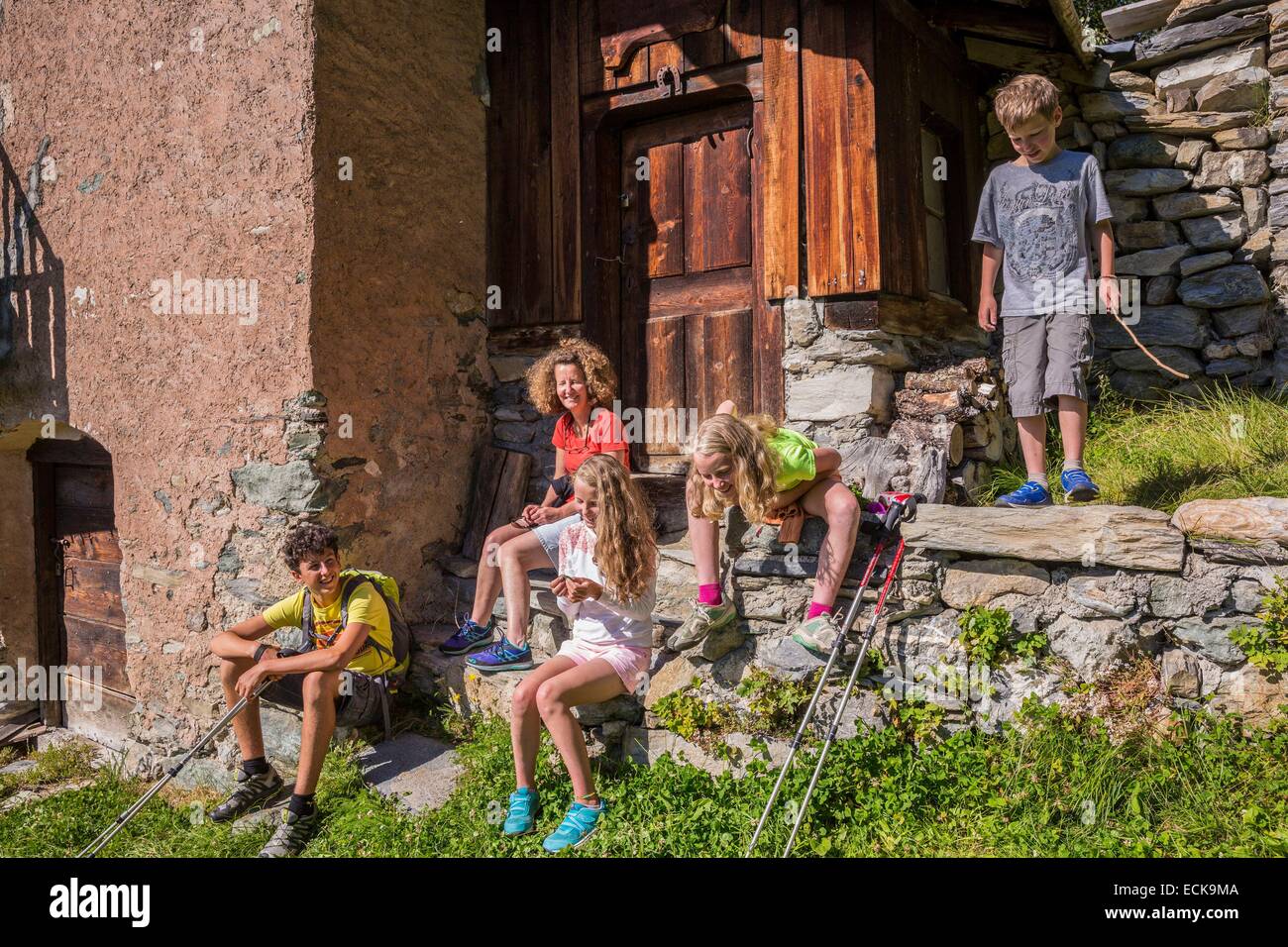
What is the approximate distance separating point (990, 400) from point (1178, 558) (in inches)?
55.1

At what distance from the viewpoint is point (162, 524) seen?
485 cm

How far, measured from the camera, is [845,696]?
3090 mm

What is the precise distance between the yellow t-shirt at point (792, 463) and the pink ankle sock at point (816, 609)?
465 millimetres

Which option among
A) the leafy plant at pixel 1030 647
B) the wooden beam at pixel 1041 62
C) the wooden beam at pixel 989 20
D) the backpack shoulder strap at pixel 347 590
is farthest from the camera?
the wooden beam at pixel 1041 62

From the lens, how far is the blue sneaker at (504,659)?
3918mm

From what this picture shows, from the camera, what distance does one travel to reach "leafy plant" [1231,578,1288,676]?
2.90 meters

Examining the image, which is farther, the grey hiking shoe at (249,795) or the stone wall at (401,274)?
the stone wall at (401,274)

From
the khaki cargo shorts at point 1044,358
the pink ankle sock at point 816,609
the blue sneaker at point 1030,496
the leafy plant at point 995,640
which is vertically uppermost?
the khaki cargo shorts at point 1044,358

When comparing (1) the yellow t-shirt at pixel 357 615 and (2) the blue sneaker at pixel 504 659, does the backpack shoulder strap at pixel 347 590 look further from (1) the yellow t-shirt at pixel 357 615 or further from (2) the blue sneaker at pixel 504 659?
(2) the blue sneaker at pixel 504 659

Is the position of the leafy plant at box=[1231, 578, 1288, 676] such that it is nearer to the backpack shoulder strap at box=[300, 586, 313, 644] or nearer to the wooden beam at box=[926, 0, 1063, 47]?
the wooden beam at box=[926, 0, 1063, 47]

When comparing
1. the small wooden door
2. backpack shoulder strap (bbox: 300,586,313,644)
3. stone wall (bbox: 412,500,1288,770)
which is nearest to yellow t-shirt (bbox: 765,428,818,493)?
stone wall (bbox: 412,500,1288,770)

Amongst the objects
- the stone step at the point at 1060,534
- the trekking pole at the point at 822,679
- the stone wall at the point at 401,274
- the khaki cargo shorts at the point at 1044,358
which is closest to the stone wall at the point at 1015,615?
the stone step at the point at 1060,534

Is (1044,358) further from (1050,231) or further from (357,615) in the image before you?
(357,615)

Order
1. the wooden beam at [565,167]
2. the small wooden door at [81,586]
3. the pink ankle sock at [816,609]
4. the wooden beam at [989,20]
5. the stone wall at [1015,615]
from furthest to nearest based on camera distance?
the small wooden door at [81,586] < the wooden beam at [565,167] < the wooden beam at [989,20] < the pink ankle sock at [816,609] < the stone wall at [1015,615]
